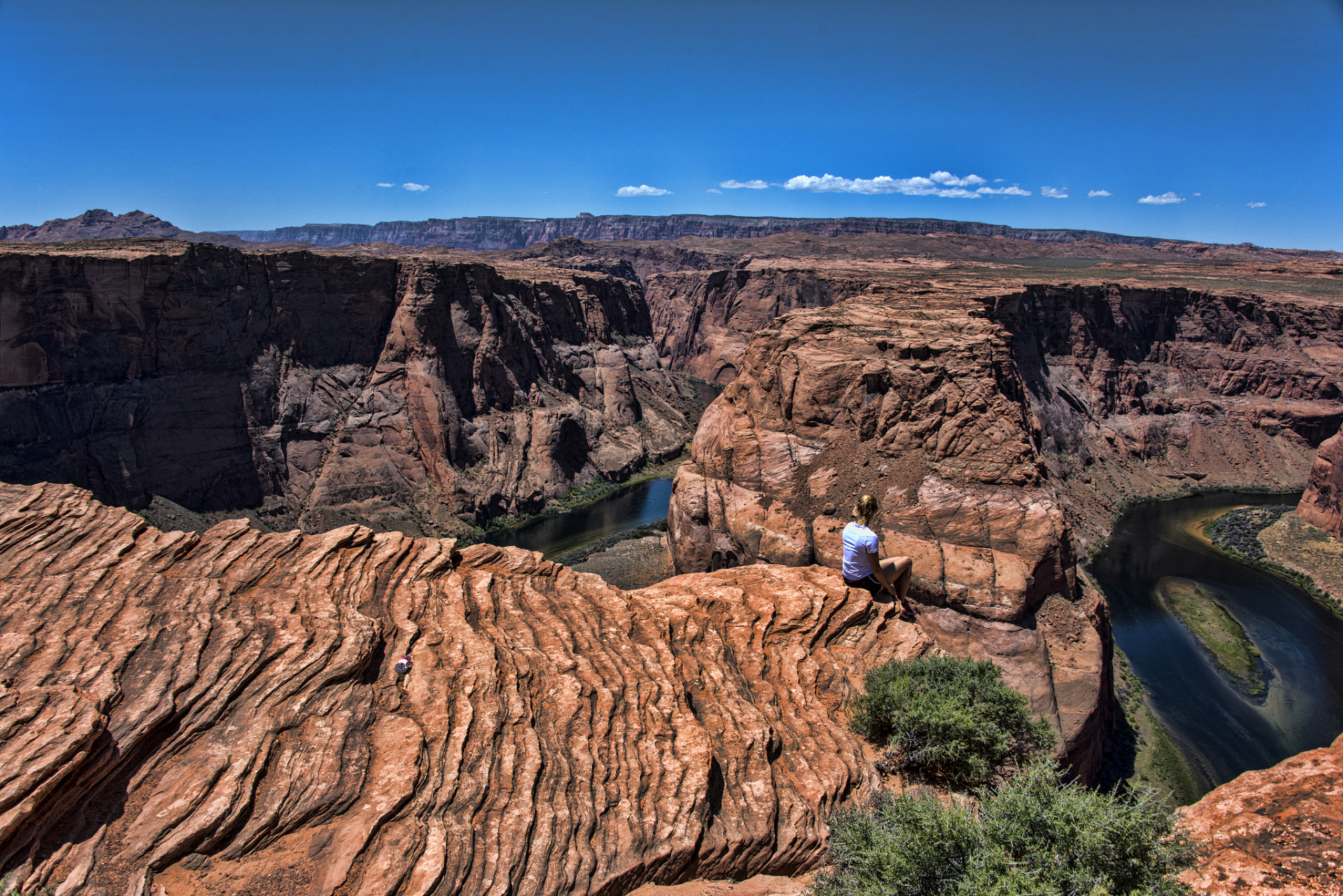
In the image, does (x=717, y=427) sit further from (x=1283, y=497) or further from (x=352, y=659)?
(x=1283, y=497)

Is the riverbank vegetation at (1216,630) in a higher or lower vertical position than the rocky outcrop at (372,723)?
lower

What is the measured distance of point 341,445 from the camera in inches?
2119

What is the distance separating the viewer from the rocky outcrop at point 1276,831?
8.00 meters

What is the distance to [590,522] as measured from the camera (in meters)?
58.2

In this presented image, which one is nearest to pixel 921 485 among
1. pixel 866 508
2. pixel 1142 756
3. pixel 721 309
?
pixel 866 508

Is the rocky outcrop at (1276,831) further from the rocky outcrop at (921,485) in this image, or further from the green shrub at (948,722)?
the rocky outcrop at (921,485)

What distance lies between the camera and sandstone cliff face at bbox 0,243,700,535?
1668 inches

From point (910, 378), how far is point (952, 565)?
7.53 meters

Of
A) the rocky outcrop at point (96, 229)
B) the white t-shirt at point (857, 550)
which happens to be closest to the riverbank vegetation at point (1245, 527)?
the white t-shirt at point (857, 550)

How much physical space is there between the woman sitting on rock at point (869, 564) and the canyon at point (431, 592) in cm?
49

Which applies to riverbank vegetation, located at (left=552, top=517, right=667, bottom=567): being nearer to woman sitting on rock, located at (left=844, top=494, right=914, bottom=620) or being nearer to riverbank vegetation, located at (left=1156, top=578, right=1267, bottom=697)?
woman sitting on rock, located at (left=844, top=494, right=914, bottom=620)

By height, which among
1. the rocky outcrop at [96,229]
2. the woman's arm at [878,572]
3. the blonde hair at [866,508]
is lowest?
the woman's arm at [878,572]

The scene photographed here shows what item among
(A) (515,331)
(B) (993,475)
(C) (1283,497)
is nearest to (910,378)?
(B) (993,475)

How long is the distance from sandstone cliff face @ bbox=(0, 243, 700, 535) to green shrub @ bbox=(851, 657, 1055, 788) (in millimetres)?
45834
